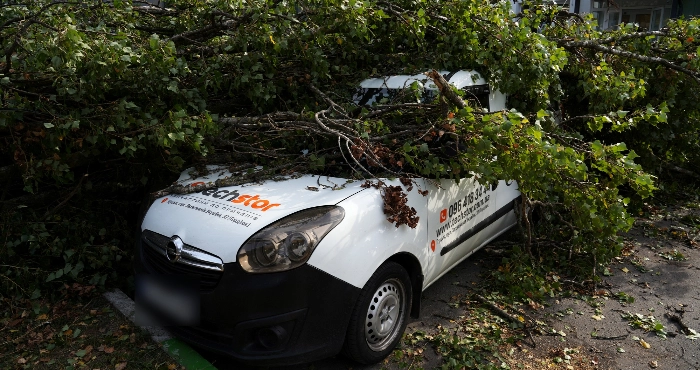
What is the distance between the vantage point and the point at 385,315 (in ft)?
11.2

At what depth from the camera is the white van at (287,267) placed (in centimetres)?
292

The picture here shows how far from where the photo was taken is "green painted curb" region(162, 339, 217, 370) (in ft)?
10.7

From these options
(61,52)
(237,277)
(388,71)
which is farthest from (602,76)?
(61,52)

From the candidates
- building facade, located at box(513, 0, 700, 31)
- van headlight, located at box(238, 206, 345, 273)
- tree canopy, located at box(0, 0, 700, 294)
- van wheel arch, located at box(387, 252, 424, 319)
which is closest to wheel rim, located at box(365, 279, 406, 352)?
van wheel arch, located at box(387, 252, 424, 319)

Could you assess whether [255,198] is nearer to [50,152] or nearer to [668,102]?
[50,152]

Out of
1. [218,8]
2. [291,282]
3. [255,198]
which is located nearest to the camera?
[291,282]

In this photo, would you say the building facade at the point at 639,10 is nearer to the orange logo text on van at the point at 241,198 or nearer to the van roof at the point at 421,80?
the van roof at the point at 421,80

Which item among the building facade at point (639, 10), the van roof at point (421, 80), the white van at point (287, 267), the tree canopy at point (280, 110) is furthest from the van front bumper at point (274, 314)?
the building facade at point (639, 10)

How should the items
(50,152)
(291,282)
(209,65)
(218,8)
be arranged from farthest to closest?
(218,8)
(209,65)
(50,152)
(291,282)

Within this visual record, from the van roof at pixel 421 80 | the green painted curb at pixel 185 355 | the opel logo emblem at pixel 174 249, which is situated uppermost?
the van roof at pixel 421 80

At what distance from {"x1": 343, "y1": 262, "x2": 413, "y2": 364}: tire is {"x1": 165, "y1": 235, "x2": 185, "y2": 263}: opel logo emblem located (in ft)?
3.53

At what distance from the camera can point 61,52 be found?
338 cm

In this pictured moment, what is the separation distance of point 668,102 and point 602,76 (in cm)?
109

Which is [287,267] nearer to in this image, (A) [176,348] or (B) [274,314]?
(B) [274,314]
